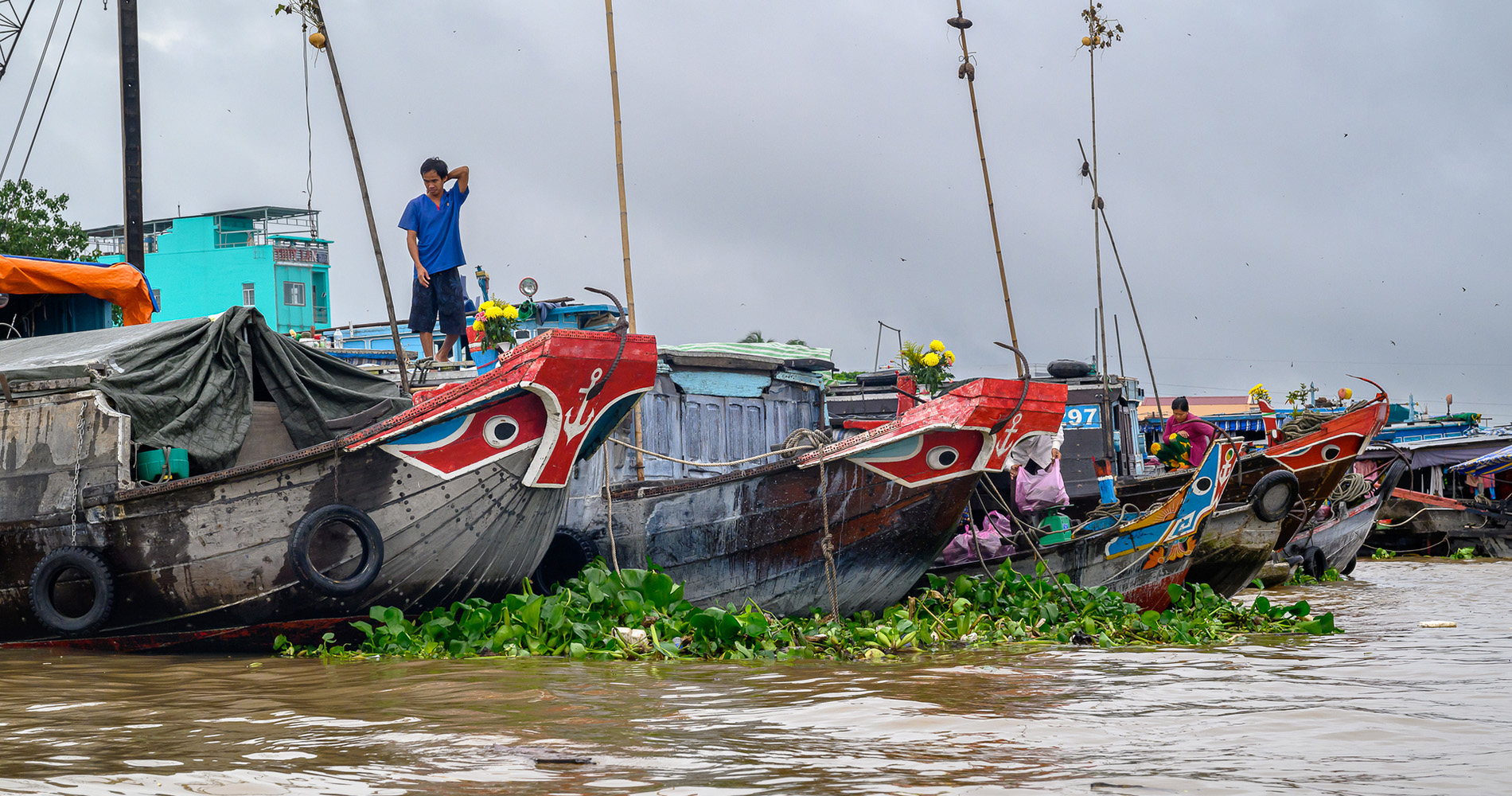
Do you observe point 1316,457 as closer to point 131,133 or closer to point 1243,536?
point 1243,536

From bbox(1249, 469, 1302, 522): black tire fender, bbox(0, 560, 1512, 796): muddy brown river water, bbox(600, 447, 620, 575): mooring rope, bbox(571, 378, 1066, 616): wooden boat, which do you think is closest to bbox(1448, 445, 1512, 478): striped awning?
bbox(1249, 469, 1302, 522): black tire fender

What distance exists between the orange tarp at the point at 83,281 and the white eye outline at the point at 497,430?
163 inches

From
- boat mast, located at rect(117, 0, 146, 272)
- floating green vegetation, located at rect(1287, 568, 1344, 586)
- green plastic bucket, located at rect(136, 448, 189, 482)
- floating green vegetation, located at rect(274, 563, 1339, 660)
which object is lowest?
floating green vegetation, located at rect(1287, 568, 1344, 586)

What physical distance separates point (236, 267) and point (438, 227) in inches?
1280

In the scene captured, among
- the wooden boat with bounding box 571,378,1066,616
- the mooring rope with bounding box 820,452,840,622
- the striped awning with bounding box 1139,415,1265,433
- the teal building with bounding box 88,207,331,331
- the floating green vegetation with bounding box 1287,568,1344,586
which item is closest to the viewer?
the mooring rope with bounding box 820,452,840,622

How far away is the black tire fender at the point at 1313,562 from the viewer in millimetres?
15406

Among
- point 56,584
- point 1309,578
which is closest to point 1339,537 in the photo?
point 1309,578

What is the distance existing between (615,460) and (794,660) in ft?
11.1

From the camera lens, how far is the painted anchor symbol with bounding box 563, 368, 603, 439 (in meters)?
6.76

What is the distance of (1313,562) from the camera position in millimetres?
15461

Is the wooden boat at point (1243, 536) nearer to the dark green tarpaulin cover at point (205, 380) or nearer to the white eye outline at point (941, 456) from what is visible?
the white eye outline at point (941, 456)

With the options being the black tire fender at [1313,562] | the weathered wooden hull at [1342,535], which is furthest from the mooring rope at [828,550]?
the black tire fender at [1313,562]

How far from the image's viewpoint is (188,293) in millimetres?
38188

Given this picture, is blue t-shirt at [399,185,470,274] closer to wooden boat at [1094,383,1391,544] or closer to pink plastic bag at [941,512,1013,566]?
pink plastic bag at [941,512,1013,566]
